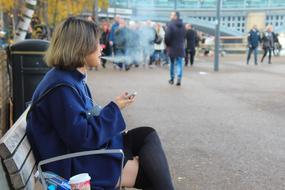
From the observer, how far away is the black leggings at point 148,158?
3.25 m

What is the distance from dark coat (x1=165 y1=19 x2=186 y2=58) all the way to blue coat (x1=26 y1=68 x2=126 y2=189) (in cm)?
1097

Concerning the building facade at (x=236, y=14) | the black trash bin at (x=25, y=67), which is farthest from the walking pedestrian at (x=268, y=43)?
the black trash bin at (x=25, y=67)

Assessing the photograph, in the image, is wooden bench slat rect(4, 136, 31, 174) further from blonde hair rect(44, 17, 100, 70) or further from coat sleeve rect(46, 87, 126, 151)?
blonde hair rect(44, 17, 100, 70)

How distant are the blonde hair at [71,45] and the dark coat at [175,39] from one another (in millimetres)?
10895

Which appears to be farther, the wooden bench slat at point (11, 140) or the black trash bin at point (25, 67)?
the black trash bin at point (25, 67)

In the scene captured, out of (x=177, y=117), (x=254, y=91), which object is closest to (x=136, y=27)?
(x=254, y=91)

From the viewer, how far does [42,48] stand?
6.96 metres

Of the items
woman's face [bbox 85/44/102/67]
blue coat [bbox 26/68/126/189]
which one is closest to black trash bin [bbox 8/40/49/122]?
woman's face [bbox 85/44/102/67]

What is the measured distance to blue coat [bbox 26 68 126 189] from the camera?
9.48 feet

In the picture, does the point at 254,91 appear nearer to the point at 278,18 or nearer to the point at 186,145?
the point at 186,145

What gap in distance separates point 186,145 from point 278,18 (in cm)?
6625

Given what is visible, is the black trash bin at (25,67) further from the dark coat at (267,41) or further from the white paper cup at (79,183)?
the dark coat at (267,41)

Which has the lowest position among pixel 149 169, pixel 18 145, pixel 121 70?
pixel 121 70

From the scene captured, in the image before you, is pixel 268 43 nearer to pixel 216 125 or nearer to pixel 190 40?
pixel 190 40
